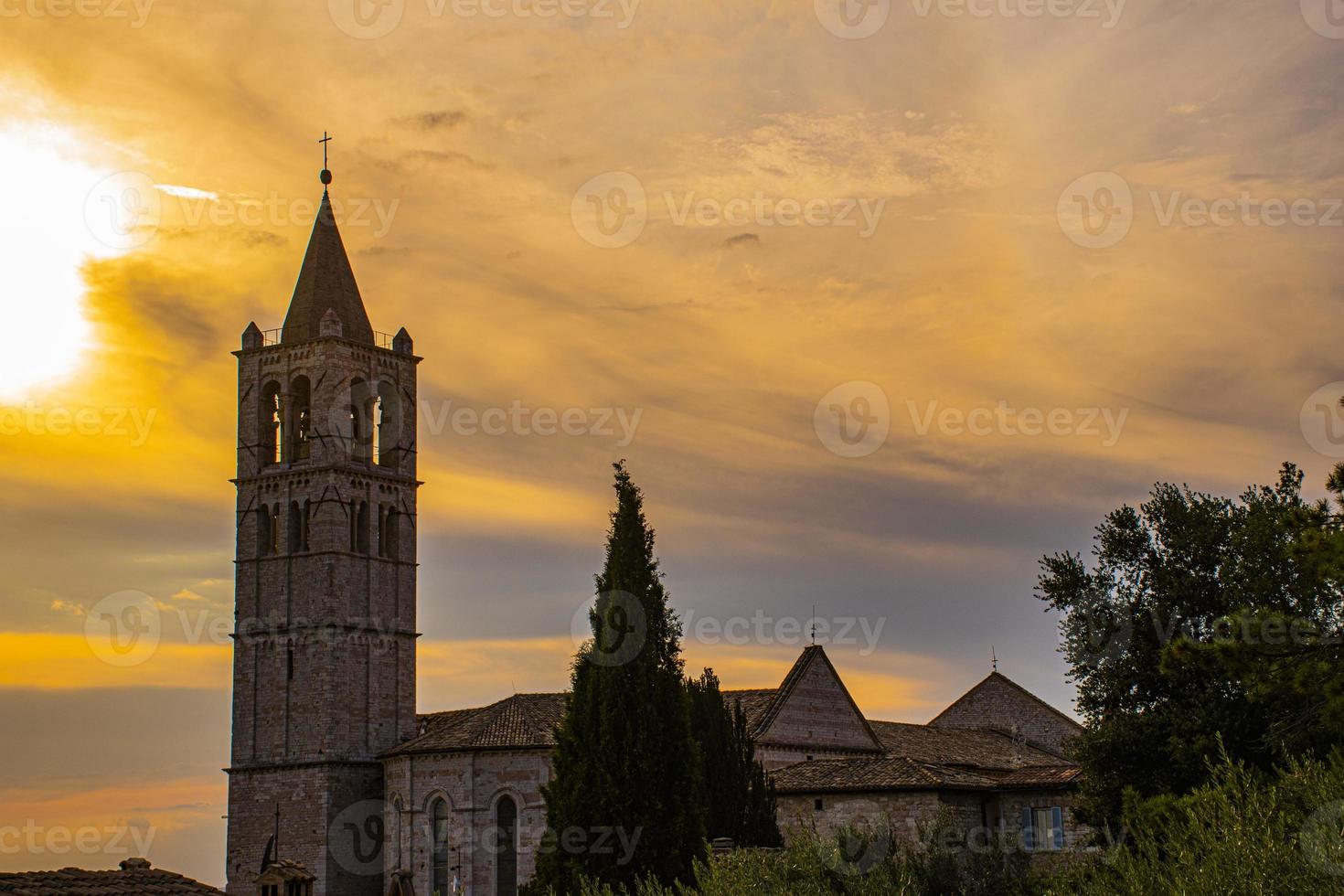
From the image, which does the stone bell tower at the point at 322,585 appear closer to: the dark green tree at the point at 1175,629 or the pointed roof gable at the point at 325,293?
the pointed roof gable at the point at 325,293

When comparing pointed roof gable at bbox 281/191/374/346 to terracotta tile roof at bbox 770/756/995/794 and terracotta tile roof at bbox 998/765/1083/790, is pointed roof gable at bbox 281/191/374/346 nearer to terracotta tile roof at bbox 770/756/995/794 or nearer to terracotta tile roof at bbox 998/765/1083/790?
terracotta tile roof at bbox 770/756/995/794

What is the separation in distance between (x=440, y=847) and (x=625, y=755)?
Answer: 22.5 meters

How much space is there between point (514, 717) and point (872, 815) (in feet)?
50.1

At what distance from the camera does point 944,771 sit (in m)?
45.1

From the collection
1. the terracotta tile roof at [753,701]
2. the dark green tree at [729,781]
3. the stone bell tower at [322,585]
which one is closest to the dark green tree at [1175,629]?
the dark green tree at [729,781]

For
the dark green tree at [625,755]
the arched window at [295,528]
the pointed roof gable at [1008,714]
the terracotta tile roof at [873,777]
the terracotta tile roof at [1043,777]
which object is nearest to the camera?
the dark green tree at [625,755]

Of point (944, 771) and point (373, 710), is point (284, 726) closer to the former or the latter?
point (373, 710)

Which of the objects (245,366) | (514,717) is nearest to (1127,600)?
(514,717)

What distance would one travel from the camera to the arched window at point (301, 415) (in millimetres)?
58656

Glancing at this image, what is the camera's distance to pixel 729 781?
3747cm

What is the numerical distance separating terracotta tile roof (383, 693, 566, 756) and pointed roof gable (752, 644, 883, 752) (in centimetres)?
735

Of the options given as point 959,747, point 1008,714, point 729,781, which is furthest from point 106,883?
point 1008,714

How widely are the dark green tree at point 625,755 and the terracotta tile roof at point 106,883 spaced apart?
879 cm

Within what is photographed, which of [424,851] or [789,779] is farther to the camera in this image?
[424,851]
